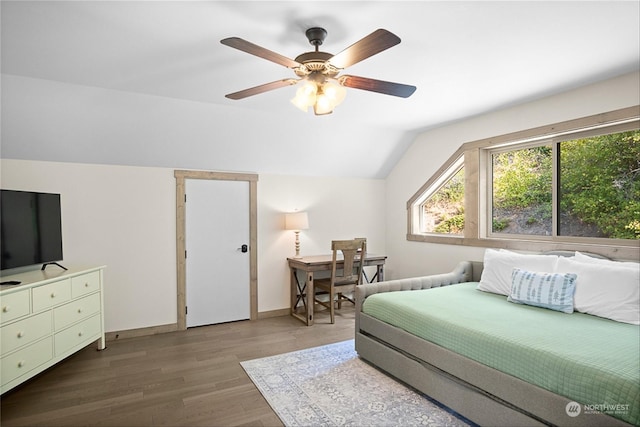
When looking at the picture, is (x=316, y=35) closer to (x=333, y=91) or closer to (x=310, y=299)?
(x=333, y=91)

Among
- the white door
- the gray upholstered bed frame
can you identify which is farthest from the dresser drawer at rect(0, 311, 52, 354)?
the gray upholstered bed frame

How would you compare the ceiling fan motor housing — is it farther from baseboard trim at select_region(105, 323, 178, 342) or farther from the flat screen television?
baseboard trim at select_region(105, 323, 178, 342)

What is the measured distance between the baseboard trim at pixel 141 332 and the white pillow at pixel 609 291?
3.88 meters

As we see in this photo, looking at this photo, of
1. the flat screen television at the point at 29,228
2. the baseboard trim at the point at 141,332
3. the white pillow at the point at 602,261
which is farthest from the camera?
the baseboard trim at the point at 141,332

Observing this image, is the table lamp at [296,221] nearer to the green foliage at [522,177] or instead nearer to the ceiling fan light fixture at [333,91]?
the green foliage at [522,177]

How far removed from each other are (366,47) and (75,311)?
3138 mm

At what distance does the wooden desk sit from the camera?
4.27 metres

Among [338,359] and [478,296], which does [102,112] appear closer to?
[338,359]

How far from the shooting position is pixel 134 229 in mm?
3938

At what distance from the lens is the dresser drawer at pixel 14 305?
2.44m

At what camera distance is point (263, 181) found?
15.3ft

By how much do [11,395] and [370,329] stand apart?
108 inches

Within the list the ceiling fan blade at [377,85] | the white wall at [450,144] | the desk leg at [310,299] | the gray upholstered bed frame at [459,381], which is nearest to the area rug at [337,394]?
the gray upholstered bed frame at [459,381]

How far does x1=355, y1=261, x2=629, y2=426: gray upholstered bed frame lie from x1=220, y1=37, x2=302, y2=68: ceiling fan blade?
2.08m
